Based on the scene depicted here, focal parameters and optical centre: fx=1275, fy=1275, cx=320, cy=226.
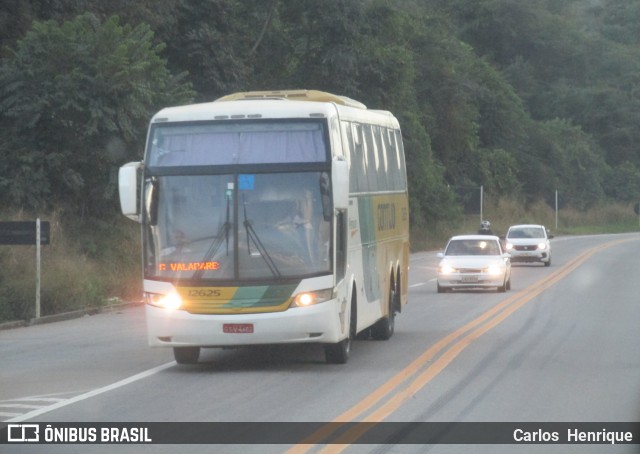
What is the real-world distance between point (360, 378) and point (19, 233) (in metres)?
12.1

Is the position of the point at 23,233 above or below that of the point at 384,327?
above

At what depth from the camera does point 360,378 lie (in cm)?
1466

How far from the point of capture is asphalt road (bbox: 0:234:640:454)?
11.9 metres

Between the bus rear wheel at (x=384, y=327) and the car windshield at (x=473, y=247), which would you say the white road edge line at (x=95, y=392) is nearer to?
the bus rear wheel at (x=384, y=327)

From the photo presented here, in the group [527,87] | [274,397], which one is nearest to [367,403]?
[274,397]

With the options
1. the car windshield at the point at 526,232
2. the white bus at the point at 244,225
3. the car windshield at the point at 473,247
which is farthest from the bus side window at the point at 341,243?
the car windshield at the point at 526,232

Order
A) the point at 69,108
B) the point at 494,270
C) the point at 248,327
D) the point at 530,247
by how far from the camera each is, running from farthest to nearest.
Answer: the point at 530,247 < the point at 494,270 < the point at 69,108 < the point at 248,327

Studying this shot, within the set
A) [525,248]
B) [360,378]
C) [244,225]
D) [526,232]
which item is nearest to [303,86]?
[526,232]

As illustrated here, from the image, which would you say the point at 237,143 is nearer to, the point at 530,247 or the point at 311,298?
the point at 311,298

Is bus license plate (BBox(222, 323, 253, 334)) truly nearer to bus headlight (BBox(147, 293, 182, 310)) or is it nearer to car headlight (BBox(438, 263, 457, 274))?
bus headlight (BBox(147, 293, 182, 310))

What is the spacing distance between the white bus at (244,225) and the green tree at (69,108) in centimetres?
1510

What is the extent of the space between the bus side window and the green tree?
15716 mm

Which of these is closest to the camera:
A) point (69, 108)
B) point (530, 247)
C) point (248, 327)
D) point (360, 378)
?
point (360, 378)

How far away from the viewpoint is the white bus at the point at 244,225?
15008mm
